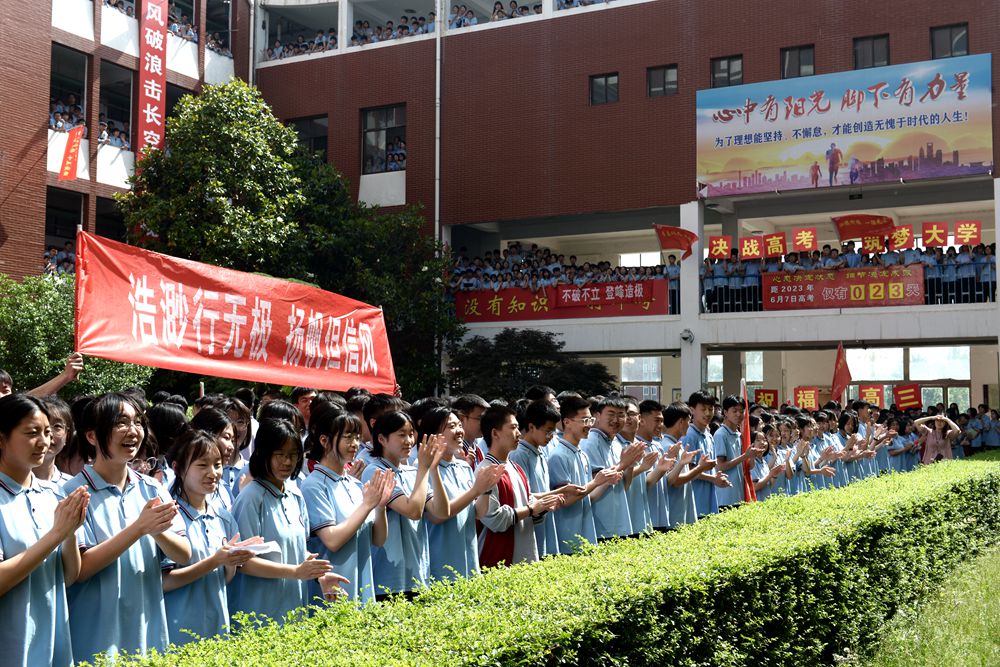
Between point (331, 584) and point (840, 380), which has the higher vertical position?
point (840, 380)

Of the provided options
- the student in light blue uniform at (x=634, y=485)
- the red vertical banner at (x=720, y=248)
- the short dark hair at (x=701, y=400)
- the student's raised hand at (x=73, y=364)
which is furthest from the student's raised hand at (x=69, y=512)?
the red vertical banner at (x=720, y=248)

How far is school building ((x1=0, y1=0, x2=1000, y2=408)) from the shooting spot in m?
A: 17.6

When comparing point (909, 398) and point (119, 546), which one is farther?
point (909, 398)

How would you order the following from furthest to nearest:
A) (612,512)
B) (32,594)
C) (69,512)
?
(612,512), (32,594), (69,512)

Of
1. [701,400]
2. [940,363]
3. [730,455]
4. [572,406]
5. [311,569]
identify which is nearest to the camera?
[311,569]

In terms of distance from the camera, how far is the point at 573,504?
19.5 feet

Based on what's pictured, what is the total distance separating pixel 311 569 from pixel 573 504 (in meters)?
2.33

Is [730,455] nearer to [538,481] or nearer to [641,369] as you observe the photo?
[538,481]

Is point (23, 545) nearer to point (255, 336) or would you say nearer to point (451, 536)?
point (451, 536)

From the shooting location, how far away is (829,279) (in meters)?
18.2

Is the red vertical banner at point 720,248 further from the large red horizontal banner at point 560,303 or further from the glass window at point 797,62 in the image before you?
the glass window at point 797,62

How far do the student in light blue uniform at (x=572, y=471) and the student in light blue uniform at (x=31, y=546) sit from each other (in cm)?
306

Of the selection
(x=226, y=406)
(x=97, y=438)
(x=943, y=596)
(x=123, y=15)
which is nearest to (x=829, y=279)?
(x=943, y=596)

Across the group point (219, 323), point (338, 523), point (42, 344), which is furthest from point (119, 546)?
point (42, 344)
